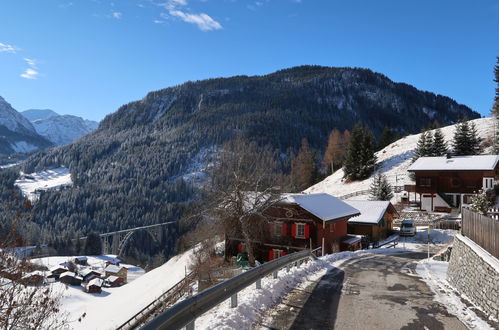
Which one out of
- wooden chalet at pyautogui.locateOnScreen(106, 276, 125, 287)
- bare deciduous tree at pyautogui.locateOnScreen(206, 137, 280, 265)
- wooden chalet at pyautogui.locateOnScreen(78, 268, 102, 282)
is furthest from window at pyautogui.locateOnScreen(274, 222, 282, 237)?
wooden chalet at pyautogui.locateOnScreen(106, 276, 125, 287)

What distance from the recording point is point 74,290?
7406cm

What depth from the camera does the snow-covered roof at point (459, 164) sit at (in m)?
48.1

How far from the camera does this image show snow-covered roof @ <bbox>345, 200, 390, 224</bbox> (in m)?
40.2

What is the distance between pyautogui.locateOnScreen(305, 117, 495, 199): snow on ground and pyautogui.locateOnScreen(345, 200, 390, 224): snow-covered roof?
15.3 m

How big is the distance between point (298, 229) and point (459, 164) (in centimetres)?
3164

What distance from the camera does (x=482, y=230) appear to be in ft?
35.4

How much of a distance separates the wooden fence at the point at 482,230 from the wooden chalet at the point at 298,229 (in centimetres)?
1873

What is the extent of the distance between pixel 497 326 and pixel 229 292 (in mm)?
5856

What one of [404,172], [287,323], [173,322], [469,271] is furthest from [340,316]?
[404,172]

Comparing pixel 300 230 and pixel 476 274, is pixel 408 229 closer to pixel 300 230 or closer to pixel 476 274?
pixel 300 230

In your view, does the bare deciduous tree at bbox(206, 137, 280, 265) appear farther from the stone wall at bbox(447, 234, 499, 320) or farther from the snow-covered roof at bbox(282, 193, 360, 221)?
the stone wall at bbox(447, 234, 499, 320)

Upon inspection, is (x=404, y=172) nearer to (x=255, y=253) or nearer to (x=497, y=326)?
(x=255, y=253)

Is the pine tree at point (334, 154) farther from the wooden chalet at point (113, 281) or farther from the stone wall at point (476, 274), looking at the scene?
the stone wall at point (476, 274)

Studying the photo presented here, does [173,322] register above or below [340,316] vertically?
above
